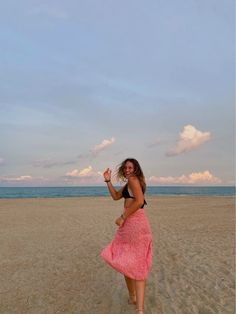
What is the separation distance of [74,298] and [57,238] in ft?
22.2

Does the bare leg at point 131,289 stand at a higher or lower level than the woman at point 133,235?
lower

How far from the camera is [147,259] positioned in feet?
17.9

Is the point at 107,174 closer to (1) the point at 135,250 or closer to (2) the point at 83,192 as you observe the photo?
(1) the point at 135,250

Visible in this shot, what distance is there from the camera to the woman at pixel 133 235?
5.34m

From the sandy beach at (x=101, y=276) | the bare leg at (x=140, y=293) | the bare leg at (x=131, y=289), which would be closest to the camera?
the bare leg at (x=140, y=293)

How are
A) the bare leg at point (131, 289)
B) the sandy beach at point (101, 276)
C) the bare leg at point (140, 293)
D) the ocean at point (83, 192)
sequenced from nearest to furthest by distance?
the bare leg at point (140, 293), the bare leg at point (131, 289), the sandy beach at point (101, 276), the ocean at point (83, 192)

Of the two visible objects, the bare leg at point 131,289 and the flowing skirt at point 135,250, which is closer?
the flowing skirt at point 135,250

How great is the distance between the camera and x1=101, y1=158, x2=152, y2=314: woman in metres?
5.34

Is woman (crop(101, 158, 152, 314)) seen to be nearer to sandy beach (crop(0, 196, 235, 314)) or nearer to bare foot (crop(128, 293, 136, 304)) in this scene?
bare foot (crop(128, 293, 136, 304))

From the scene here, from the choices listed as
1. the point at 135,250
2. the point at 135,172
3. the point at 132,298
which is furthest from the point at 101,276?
the point at 135,172

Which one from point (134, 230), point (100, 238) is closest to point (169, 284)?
point (134, 230)

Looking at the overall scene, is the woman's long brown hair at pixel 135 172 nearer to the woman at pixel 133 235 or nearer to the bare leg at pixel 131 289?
the woman at pixel 133 235

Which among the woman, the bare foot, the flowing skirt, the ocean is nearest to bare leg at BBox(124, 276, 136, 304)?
the bare foot

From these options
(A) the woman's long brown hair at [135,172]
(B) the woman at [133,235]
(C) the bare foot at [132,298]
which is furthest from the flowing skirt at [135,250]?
(C) the bare foot at [132,298]
